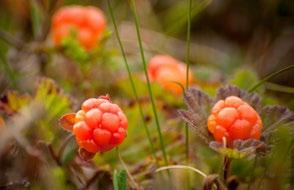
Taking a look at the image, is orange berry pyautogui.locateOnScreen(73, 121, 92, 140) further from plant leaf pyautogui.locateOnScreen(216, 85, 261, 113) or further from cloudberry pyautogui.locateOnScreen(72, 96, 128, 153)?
plant leaf pyautogui.locateOnScreen(216, 85, 261, 113)

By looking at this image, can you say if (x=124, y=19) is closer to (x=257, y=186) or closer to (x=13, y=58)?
(x=13, y=58)

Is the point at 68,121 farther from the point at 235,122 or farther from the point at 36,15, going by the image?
the point at 36,15

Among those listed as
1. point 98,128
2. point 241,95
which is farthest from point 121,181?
point 241,95

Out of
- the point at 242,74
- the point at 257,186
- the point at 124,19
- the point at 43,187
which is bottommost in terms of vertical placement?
the point at 43,187

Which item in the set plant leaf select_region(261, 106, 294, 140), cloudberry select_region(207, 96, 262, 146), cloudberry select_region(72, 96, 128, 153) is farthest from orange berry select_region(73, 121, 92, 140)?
plant leaf select_region(261, 106, 294, 140)

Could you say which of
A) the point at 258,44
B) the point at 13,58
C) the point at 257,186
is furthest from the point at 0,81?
the point at 258,44

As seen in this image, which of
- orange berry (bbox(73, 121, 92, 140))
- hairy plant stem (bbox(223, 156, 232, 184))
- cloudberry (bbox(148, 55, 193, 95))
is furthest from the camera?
cloudberry (bbox(148, 55, 193, 95))
